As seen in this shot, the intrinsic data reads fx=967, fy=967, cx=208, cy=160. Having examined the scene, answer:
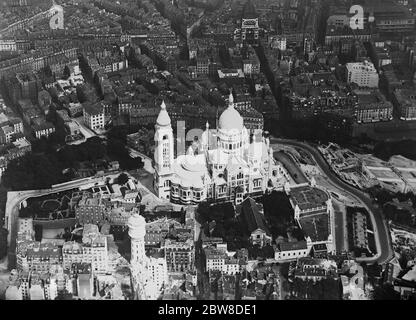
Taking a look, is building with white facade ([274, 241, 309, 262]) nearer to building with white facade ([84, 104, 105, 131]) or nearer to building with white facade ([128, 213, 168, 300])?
building with white facade ([128, 213, 168, 300])

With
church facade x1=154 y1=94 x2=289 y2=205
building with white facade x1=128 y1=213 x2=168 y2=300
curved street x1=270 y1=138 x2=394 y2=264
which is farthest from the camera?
church facade x1=154 y1=94 x2=289 y2=205

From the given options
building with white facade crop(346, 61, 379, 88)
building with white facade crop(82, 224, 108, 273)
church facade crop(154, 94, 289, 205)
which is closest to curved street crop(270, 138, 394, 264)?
church facade crop(154, 94, 289, 205)

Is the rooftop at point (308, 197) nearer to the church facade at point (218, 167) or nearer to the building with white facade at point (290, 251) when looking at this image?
the church facade at point (218, 167)

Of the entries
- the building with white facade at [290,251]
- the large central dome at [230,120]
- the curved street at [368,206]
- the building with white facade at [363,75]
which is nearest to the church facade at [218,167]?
the large central dome at [230,120]

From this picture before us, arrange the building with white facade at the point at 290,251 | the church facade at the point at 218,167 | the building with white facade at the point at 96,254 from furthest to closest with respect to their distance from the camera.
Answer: the church facade at the point at 218,167 < the building with white facade at the point at 290,251 < the building with white facade at the point at 96,254

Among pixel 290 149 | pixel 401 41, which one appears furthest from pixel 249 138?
pixel 401 41

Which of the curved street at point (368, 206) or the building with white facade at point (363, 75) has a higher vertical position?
the building with white facade at point (363, 75)

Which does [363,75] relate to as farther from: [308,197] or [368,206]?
[308,197]
